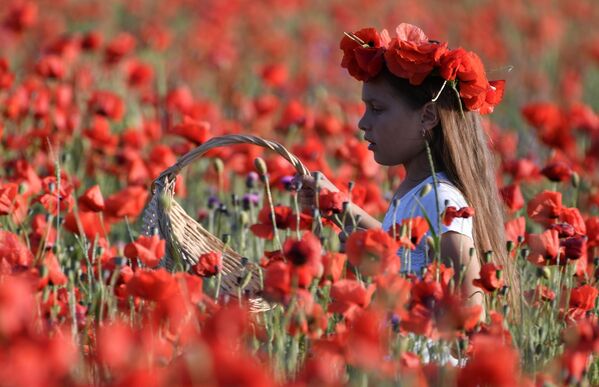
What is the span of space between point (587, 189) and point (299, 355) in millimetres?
1818

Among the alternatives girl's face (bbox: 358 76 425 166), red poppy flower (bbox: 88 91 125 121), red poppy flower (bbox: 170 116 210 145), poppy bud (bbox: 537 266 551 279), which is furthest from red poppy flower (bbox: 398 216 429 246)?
red poppy flower (bbox: 88 91 125 121)

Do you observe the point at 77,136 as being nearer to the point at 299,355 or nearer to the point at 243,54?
the point at 299,355

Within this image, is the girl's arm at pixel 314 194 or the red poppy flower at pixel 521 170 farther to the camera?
the red poppy flower at pixel 521 170

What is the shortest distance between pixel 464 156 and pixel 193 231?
72 cm

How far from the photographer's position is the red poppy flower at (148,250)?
2408mm

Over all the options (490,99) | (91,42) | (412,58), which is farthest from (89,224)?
(91,42)

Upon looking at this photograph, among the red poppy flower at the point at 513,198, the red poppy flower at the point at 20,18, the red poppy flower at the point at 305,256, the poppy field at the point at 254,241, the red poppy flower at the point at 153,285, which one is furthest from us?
the red poppy flower at the point at 20,18

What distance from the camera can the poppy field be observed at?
1.72m

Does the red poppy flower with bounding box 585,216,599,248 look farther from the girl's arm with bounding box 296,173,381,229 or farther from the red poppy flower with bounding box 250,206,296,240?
the red poppy flower with bounding box 250,206,296,240

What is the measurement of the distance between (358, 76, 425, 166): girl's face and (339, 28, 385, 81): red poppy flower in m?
0.06

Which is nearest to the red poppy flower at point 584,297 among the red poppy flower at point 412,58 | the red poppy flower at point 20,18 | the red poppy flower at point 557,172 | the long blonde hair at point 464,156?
the long blonde hair at point 464,156

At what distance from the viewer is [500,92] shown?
3.01 meters

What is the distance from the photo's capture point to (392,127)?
9.67 feet

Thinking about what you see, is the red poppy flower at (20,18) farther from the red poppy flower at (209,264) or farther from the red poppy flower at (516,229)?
the red poppy flower at (209,264)
